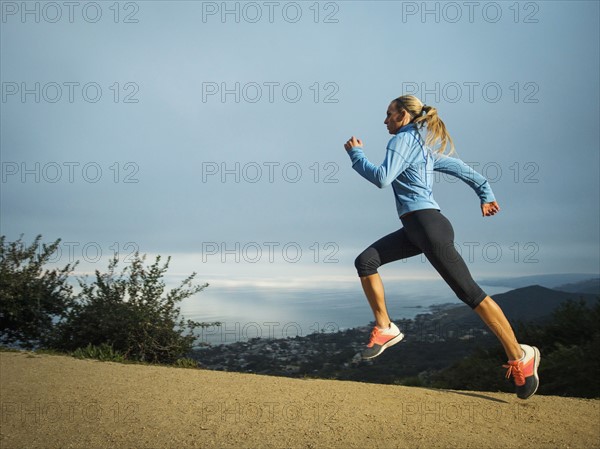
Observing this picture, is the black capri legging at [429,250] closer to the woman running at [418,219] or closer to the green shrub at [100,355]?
the woman running at [418,219]

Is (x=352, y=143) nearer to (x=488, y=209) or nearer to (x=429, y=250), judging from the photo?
(x=429, y=250)

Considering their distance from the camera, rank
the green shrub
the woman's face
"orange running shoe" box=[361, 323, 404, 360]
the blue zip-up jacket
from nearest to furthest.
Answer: the blue zip-up jacket, the woman's face, "orange running shoe" box=[361, 323, 404, 360], the green shrub

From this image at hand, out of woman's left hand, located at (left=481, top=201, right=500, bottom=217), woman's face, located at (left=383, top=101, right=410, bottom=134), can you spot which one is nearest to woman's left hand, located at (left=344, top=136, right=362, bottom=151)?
woman's face, located at (left=383, top=101, right=410, bottom=134)

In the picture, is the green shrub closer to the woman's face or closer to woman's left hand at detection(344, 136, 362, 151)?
woman's left hand at detection(344, 136, 362, 151)

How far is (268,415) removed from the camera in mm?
5219

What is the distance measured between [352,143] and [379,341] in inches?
71.9

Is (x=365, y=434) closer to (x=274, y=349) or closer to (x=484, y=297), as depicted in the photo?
(x=484, y=297)

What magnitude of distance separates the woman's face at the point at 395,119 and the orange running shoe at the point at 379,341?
1837 millimetres

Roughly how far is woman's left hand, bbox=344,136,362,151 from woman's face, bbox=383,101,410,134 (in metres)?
0.43

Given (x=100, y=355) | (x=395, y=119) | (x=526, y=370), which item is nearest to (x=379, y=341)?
(x=526, y=370)

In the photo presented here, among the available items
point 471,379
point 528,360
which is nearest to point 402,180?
point 528,360

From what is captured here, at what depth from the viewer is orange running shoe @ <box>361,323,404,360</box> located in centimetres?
504

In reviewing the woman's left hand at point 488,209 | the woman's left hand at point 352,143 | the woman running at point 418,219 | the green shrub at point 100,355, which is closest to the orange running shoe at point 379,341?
the woman running at point 418,219

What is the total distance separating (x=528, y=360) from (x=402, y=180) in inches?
86.2
